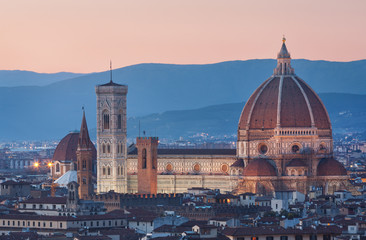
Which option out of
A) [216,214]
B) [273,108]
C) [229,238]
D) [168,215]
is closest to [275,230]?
[229,238]

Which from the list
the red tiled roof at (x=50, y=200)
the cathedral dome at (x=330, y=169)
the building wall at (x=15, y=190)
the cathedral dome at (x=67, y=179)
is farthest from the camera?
the cathedral dome at (x=67, y=179)

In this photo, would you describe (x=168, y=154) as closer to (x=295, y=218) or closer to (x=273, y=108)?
(x=273, y=108)

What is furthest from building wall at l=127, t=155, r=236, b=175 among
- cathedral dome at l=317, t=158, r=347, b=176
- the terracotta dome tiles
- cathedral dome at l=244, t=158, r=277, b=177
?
cathedral dome at l=317, t=158, r=347, b=176

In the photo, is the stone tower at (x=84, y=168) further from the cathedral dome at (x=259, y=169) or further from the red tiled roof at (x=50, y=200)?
the red tiled roof at (x=50, y=200)

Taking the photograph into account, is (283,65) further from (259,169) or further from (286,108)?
(259,169)

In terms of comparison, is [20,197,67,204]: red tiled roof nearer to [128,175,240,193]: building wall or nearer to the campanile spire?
[128,175,240,193]: building wall

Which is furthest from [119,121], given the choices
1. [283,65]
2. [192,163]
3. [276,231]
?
[276,231]

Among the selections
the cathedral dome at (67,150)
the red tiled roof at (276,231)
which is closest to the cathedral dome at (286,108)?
the cathedral dome at (67,150)
